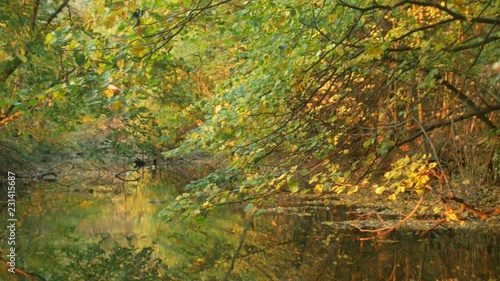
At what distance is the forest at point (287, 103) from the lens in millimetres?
5062

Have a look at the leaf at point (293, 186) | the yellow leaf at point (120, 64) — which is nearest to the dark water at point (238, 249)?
the leaf at point (293, 186)

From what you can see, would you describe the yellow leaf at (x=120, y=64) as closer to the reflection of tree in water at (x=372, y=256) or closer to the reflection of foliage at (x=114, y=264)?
the reflection of tree in water at (x=372, y=256)

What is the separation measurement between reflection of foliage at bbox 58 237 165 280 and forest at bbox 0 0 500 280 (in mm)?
61

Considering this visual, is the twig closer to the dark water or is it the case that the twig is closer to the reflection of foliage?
the dark water

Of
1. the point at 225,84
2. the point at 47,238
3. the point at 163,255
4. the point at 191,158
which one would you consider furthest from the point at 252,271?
the point at 191,158

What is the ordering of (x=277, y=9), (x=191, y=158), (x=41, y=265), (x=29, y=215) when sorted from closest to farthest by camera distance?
1. (x=277, y=9)
2. (x=41, y=265)
3. (x=29, y=215)
4. (x=191, y=158)

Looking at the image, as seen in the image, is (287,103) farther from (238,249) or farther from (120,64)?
(238,249)

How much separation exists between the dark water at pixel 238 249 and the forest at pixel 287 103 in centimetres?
9

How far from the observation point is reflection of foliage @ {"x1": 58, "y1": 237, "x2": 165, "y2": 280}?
32.9 feet

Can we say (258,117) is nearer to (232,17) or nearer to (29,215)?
(232,17)

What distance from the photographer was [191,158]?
33438 millimetres

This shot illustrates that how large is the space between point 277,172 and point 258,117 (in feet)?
2.07

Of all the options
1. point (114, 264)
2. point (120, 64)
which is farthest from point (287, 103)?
point (114, 264)

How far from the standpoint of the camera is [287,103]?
24.0 ft
